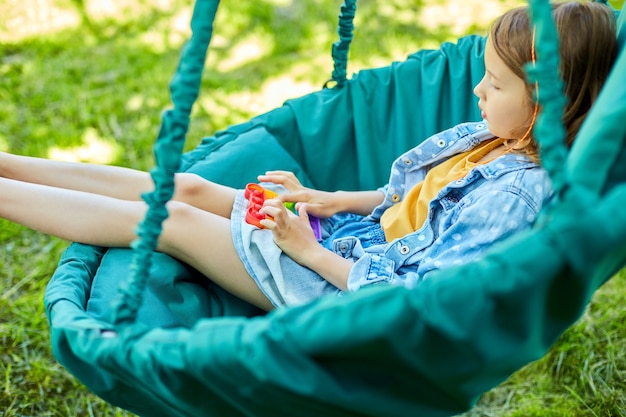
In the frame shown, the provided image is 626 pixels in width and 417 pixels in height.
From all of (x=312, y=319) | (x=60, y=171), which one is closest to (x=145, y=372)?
(x=312, y=319)

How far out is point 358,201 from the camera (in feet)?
5.80

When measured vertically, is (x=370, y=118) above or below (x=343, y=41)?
below

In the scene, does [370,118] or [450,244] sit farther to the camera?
[370,118]

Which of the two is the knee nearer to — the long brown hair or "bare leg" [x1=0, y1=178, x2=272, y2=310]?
"bare leg" [x1=0, y1=178, x2=272, y2=310]

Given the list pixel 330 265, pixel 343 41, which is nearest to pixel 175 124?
pixel 330 265

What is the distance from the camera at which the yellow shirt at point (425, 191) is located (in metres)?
1.56

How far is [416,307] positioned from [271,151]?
3.35 feet

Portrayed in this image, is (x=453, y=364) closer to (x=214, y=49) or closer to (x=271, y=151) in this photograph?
(x=271, y=151)

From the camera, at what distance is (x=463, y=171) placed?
1.54m

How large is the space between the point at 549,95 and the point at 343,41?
3.30 feet

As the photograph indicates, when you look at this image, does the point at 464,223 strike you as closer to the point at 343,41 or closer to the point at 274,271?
the point at 274,271

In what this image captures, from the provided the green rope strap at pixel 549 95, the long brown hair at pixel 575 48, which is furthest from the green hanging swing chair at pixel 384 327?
the long brown hair at pixel 575 48

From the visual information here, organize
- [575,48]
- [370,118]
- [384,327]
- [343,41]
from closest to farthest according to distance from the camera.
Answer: [384,327] < [575,48] < [343,41] < [370,118]

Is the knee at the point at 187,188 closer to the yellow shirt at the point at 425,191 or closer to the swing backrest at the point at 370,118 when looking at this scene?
the swing backrest at the point at 370,118
